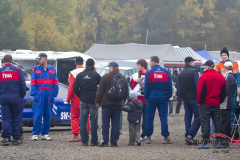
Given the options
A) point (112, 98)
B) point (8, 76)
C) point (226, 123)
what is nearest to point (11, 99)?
point (8, 76)

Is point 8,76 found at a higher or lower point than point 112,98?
higher

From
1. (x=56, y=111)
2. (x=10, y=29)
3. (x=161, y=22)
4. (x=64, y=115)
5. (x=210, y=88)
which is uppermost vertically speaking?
(x=161, y=22)

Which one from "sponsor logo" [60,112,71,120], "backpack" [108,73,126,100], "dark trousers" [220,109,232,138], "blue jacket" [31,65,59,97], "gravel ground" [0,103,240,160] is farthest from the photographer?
"sponsor logo" [60,112,71,120]

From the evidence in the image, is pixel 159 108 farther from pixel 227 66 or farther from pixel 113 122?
pixel 227 66

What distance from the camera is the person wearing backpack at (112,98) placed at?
9.61 metres

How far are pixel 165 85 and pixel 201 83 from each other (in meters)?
1.08

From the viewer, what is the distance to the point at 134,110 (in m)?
10.1

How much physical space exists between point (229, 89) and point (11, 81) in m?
4.34

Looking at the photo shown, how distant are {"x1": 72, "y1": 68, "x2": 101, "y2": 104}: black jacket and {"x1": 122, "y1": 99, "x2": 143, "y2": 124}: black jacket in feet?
2.36

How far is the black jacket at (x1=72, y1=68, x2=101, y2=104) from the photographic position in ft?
32.7

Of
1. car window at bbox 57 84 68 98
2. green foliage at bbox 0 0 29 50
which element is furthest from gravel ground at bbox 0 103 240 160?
green foliage at bbox 0 0 29 50

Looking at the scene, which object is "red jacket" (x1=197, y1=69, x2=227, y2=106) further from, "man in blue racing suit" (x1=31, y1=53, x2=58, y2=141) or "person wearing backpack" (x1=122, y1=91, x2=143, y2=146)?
"man in blue racing suit" (x1=31, y1=53, x2=58, y2=141)

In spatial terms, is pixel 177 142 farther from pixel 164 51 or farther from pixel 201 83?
pixel 164 51

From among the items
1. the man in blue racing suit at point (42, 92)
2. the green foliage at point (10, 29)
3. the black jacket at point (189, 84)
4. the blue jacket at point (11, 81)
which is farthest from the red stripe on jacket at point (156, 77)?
the green foliage at point (10, 29)
